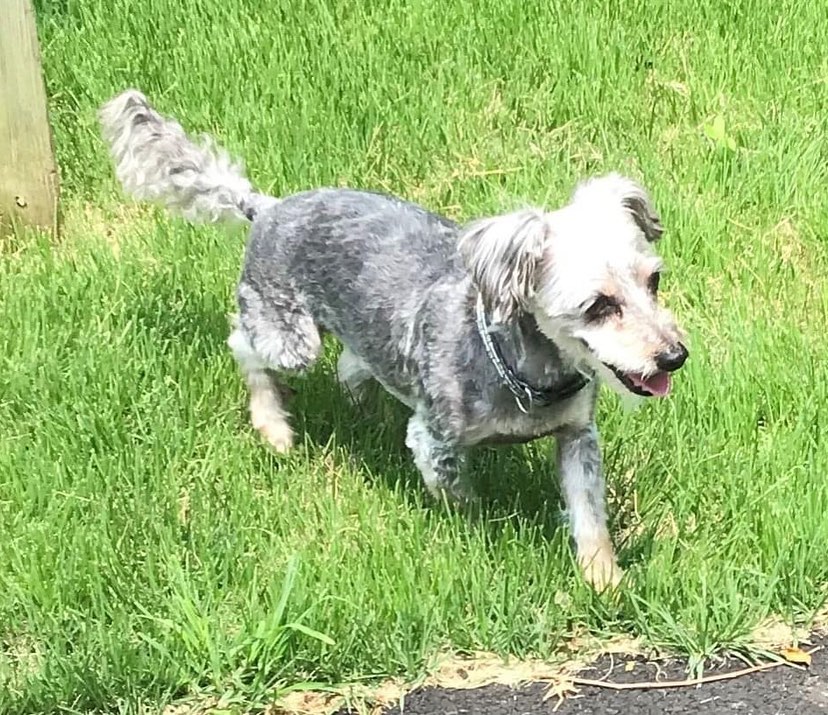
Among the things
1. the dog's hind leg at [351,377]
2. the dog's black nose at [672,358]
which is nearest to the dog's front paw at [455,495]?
the dog's hind leg at [351,377]

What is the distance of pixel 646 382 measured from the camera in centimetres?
334

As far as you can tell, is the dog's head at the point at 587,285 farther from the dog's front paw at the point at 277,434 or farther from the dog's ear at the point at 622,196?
the dog's front paw at the point at 277,434

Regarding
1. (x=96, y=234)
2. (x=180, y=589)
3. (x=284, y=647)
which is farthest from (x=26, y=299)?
(x=284, y=647)

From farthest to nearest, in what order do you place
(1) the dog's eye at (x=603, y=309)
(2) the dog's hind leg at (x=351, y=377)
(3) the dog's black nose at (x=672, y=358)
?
1. (2) the dog's hind leg at (x=351, y=377)
2. (1) the dog's eye at (x=603, y=309)
3. (3) the dog's black nose at (x=672, y=358)

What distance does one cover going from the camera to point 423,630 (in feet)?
11.4

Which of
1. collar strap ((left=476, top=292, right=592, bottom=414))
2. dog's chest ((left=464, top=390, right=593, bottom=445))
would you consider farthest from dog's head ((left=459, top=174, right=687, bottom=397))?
dog's chest ((left=464, top=390, right=593, bottom=445))

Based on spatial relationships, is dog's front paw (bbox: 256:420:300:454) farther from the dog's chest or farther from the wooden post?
the wooden post

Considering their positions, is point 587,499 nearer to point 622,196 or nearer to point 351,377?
point 622,196

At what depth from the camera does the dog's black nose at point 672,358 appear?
3266 millimetres

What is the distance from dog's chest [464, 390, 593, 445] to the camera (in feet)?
12.2

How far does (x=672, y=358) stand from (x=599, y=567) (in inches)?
32.1

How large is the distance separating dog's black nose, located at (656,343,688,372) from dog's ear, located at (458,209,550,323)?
1.41 ft

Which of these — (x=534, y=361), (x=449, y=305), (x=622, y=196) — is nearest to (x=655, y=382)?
(x=534, y=361)

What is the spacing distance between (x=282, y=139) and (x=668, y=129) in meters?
2.02
